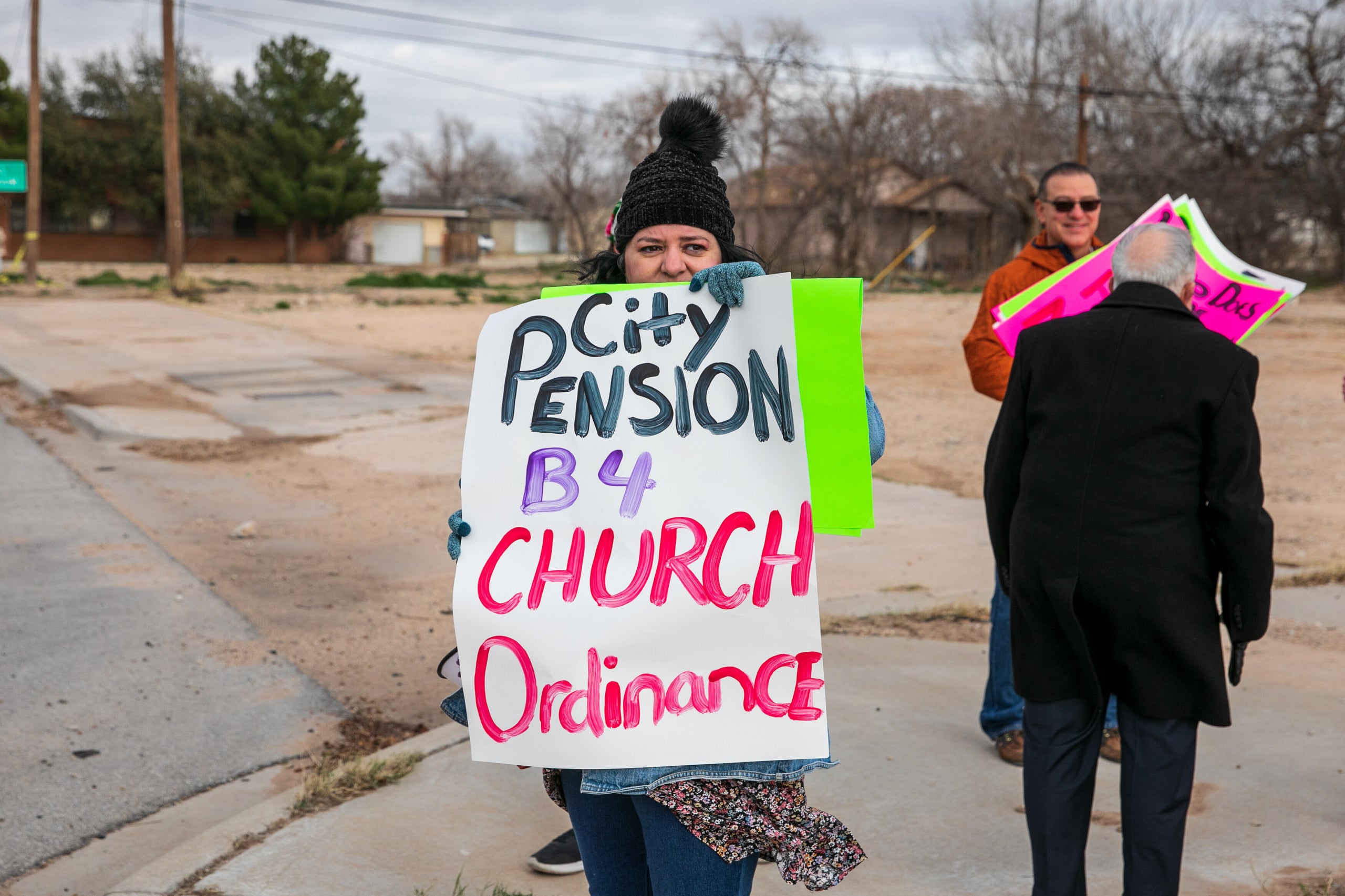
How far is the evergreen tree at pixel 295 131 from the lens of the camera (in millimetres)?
51844

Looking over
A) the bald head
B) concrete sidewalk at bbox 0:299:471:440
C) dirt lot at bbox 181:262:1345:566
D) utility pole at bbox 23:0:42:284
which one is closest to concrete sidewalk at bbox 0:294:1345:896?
the bald head

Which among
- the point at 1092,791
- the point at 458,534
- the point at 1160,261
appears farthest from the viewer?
the point at 1092,791

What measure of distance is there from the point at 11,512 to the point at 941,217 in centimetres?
4856

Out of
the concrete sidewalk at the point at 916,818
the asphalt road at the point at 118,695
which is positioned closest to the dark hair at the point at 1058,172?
the concrete sidewalk at the point at 916,818

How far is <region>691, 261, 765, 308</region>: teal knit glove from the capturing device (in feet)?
6.75

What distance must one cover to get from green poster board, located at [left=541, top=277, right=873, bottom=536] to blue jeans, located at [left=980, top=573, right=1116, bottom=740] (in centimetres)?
191

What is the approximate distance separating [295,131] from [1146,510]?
53348mm

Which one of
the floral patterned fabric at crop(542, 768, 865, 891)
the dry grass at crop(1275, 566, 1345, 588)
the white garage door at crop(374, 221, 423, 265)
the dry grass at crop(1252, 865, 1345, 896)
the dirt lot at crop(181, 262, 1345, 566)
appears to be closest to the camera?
the floral patterned fabric at crop(542, 768, 865, 891)

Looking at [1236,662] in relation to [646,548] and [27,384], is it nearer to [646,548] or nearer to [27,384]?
[646,548]

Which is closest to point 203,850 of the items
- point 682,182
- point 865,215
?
point 682,182

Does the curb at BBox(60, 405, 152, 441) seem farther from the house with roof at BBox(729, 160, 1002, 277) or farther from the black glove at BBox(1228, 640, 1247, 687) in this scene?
the house with roof at BBox(729, 160, 1002, 277)

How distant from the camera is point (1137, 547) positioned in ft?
8.79

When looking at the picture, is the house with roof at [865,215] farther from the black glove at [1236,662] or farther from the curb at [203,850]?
the black glove at [1236,662]

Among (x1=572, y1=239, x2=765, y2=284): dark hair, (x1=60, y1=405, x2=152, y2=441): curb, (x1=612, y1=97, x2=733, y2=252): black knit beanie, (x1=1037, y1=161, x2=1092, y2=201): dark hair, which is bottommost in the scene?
(x1=60, y1=405, x2=152, y2=441): curb
